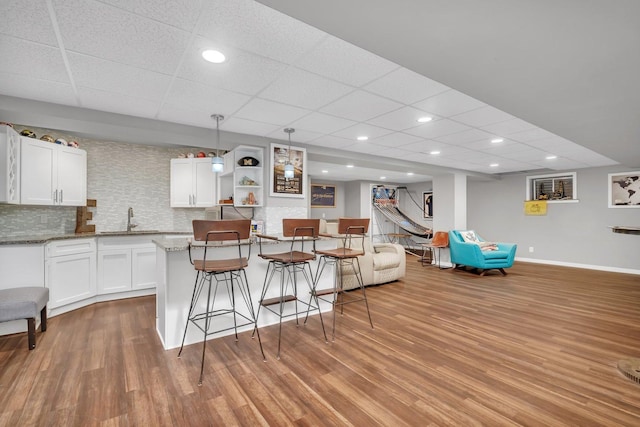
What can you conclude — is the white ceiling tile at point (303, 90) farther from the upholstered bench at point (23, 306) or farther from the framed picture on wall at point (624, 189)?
the framed picture on wall at point (624, 189)

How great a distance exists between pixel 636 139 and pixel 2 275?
754 centimetres

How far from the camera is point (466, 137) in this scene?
13.6 ft

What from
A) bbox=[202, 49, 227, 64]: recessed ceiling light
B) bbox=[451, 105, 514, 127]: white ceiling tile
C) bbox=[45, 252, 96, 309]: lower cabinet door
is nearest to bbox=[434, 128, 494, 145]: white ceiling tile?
bbox=[451, 105, 514, 127]: white ceiling tile

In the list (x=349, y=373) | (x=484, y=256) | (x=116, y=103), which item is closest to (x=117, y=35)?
(x=116, y=103)

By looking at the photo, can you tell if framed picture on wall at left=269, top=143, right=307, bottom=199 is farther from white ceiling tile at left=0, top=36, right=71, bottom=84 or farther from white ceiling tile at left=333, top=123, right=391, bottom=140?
white ceiling tile at left=0, top=36, right=71, bottom=84

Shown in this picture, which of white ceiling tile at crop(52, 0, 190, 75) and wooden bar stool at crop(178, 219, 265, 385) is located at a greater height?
white ceiling tile at crop(52, 0, 190, 75)

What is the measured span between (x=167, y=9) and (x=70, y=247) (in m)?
3.33

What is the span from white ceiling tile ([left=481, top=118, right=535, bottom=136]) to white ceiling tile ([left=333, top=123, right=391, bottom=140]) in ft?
4.28

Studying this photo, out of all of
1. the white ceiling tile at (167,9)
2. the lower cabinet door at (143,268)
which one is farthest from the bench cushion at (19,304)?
the white ceiling tile at (167,9)

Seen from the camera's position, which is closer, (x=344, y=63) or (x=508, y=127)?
(x=344, y=63)

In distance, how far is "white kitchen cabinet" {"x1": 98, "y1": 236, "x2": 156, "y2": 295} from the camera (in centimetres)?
395

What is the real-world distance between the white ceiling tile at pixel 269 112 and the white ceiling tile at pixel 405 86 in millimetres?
924

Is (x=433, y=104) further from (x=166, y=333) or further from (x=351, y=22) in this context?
(x=166, y=333)

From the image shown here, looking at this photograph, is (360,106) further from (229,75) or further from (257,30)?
(257,30)
